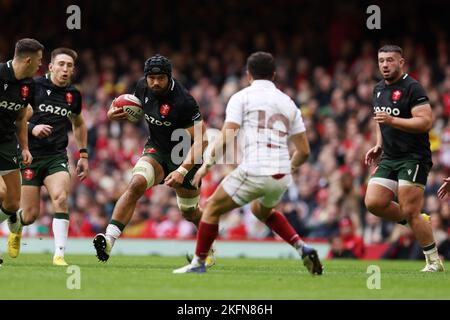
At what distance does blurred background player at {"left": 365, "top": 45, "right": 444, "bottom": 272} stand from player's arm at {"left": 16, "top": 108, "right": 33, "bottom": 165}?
4.10 m

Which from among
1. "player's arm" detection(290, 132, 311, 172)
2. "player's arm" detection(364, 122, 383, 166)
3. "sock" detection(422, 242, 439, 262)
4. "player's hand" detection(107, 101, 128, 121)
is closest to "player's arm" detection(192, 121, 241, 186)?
"player's arm" detection(290, 132, 311, 172)

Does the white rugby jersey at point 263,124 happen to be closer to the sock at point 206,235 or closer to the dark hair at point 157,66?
the sock at point 206,235

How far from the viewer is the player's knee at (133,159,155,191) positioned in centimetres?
1219

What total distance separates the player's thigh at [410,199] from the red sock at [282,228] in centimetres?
193

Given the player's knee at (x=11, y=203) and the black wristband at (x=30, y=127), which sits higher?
the black wristband at (x=30, y=127)

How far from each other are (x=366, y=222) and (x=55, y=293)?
1051 centimetres

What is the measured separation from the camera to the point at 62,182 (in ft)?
41.8

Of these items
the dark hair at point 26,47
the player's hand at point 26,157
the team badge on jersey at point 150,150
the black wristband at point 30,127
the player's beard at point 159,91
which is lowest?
the player's hand at point 26,157

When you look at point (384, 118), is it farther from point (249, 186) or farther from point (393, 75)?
point (249, 186)

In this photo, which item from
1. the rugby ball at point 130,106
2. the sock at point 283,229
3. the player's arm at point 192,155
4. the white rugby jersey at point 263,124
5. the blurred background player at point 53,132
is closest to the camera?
the white rugby jersey at point 263,124

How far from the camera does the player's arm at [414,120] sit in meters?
11.4

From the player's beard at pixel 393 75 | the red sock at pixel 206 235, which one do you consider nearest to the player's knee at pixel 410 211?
the player's beard at pixel 393 75

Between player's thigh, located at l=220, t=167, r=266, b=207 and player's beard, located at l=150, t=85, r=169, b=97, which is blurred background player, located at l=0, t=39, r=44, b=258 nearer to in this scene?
player's beard, located at l=150, t=85, r=169, b=97

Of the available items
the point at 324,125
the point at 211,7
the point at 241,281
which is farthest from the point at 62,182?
the point at 211,7
